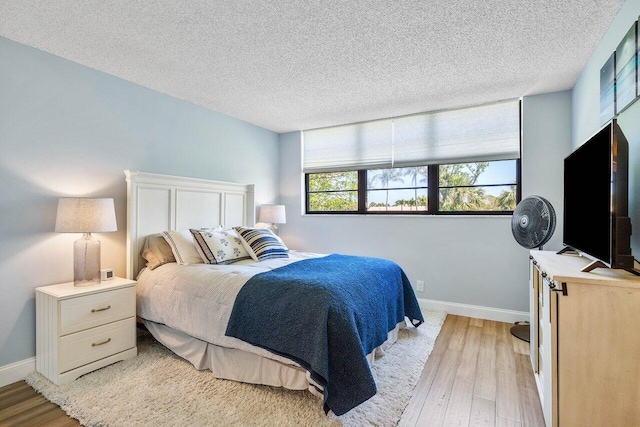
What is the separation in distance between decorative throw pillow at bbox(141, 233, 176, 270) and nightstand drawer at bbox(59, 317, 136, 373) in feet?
1.64

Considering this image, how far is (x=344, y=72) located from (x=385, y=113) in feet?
4.09

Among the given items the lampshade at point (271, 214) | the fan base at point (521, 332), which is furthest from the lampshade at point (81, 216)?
the fan base at point (521, 332)

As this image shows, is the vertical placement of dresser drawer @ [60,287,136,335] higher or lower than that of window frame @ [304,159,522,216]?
lower

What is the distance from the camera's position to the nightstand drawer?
212cm

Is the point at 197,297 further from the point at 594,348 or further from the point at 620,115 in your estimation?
the point at 620,115

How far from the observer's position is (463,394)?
204cm

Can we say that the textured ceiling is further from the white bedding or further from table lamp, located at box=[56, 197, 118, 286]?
the white bedding

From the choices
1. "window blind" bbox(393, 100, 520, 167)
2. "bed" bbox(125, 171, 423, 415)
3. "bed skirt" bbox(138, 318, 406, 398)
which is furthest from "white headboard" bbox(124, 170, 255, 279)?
"window blind" bbox(393, 100, 520, 167)

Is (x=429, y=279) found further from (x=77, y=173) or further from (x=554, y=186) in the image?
(x=77, y=173)

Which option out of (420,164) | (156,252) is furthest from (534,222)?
(156,252)

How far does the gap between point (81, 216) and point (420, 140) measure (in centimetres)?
340

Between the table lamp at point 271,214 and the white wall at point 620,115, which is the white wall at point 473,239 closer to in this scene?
the white wall at point 620,115

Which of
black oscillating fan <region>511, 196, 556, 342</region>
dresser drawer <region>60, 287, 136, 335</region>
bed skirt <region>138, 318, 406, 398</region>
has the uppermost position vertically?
black oscillating fan <region>511, 196, 556, 342</region>

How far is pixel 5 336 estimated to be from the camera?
218 centimetres
